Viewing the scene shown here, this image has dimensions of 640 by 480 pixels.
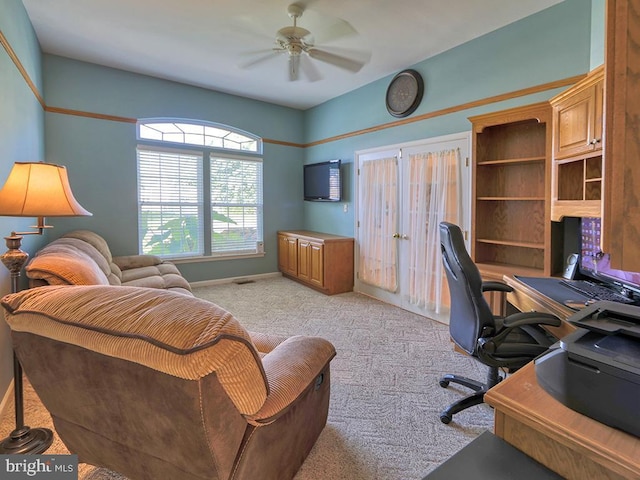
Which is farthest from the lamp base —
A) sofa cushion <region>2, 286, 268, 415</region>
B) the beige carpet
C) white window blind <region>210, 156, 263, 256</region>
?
white window blind <region>210, 156, 263, 256</region>

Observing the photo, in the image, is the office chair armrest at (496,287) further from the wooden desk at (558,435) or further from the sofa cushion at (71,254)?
the sofa cushion at (71,254)

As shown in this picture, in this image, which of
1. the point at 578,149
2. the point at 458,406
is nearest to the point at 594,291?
the point at 578,149

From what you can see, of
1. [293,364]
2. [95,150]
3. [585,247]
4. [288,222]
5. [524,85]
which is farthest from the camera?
[288,222]

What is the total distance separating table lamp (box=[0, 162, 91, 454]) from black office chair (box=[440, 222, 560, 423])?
2.24 meters

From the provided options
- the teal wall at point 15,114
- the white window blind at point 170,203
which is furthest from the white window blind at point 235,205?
the teal wall at point 15,114

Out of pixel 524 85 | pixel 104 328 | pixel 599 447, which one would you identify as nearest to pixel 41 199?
pixel 104 328

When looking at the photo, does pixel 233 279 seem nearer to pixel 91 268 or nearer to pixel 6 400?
pixel 91 268

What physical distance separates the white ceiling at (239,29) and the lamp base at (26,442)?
331 centimetres

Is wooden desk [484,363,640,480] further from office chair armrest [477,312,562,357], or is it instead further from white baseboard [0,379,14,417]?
white baseboard [0,379,14,417]

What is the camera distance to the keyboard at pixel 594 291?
1.95 meters

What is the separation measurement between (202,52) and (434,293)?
153 inches

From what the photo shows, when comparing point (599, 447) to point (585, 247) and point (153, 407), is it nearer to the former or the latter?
point (153, 407)

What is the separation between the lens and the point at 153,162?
16.2 ft

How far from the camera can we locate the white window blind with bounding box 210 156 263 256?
5531 mm
